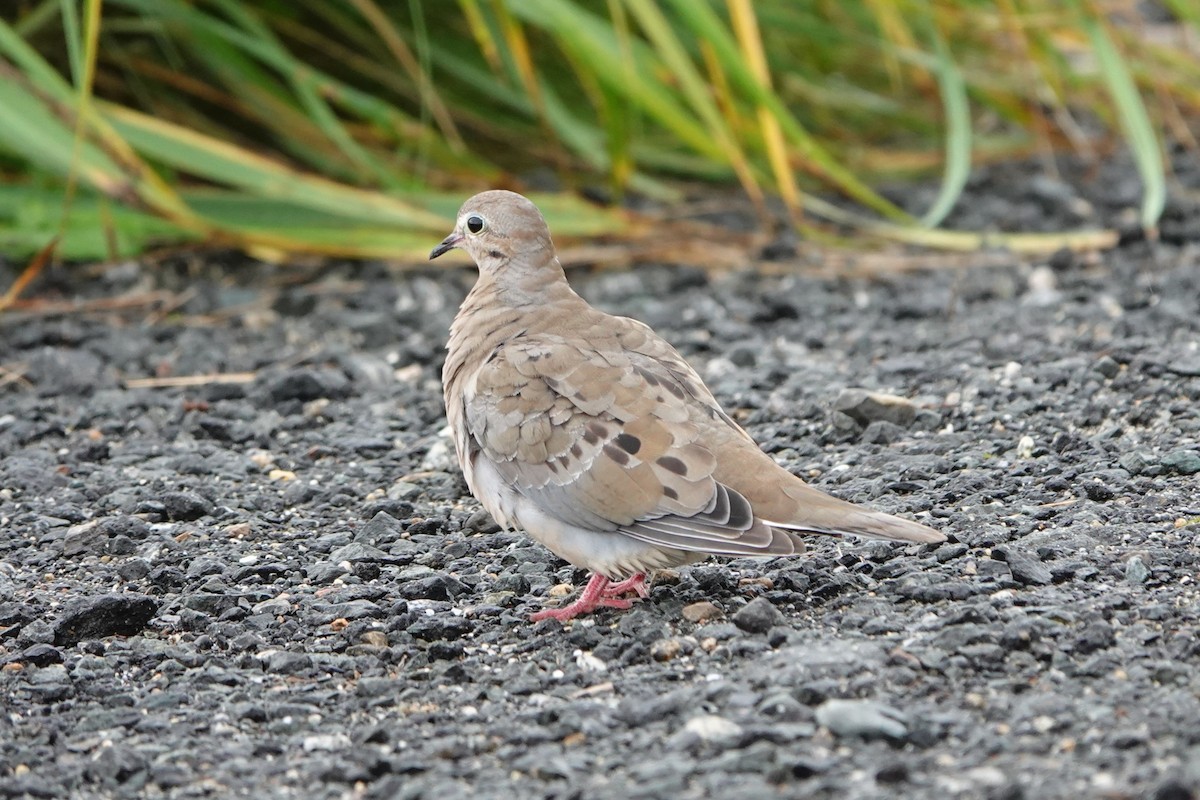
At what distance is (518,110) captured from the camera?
7773 mm

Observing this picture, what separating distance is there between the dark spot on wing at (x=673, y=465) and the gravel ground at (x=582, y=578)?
0.34 m

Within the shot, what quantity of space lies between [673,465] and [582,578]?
0.59 metres

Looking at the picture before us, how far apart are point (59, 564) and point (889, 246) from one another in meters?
4.10

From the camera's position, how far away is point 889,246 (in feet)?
23.5

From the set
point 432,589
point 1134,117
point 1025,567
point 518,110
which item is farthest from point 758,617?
point 518,110

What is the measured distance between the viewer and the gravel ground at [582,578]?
120 inches

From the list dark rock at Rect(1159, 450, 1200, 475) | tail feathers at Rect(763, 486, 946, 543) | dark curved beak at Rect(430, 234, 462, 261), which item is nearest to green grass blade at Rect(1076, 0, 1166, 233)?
dark rock at Rect(1159, 450, 1200, 475)

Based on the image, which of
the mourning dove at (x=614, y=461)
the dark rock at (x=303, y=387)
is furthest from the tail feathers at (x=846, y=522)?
the dark rock at (x=303, y=387)

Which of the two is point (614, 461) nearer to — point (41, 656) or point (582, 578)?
point (582, 578)

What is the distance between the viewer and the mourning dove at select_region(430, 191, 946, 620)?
361 centimetres

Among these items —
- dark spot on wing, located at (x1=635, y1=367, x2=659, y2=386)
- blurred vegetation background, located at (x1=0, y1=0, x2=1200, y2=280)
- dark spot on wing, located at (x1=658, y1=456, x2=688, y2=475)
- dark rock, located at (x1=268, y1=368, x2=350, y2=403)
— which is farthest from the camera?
blurred vegetation background, located at (x1=0, y1=0, x2=1200, y2=280)

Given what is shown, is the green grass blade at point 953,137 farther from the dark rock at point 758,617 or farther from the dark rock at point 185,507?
the dark rock at point 185,507

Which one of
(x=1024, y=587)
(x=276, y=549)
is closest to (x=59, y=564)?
(x=276, y=549)

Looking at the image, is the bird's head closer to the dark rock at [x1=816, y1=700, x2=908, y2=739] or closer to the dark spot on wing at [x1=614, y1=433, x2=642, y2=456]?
the dark spot on wing at [x1=614, y1=433, x2=642, y2=456]
